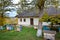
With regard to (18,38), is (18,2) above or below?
above

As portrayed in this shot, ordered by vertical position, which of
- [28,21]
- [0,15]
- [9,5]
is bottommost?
[28,21]

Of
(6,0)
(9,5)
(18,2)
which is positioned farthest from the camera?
(18,2)

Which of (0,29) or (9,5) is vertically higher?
(9,5)

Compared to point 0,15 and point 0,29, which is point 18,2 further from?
point 0,29

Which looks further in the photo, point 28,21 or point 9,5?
point 28,21

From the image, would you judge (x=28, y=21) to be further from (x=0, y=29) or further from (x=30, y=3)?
(x=30, y=3)

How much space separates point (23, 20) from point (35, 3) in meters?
15.1

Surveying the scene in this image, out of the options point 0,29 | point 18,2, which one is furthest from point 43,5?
point 0,29

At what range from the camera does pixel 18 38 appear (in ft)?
52.7

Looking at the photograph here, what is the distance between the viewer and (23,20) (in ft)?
104

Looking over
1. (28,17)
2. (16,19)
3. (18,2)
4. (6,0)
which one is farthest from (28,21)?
(6,0)

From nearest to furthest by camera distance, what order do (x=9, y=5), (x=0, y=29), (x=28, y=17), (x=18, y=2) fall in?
(x=9, y=5) < (x=18, y=2) < (x=0, y=29) < (x=28, y=17)

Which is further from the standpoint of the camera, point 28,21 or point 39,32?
point 28,21

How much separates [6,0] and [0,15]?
189 cm
